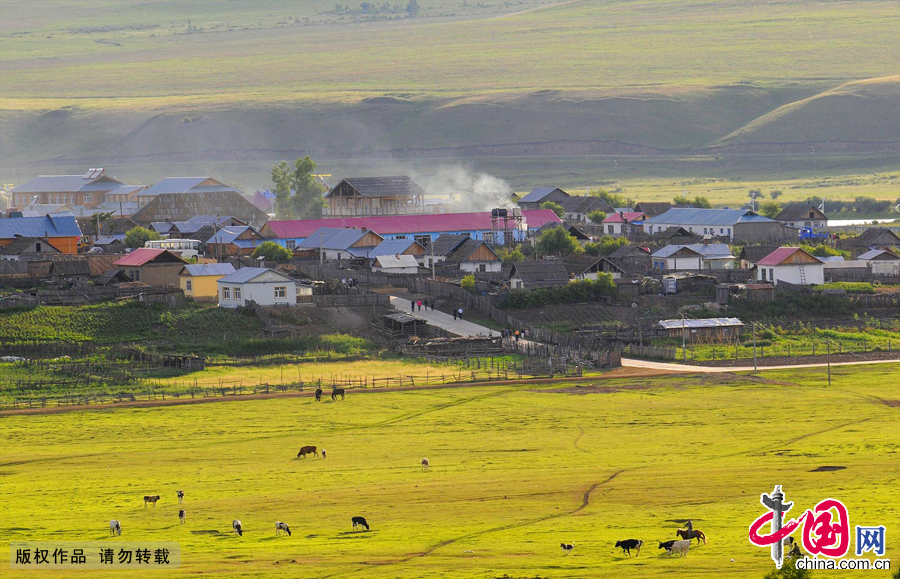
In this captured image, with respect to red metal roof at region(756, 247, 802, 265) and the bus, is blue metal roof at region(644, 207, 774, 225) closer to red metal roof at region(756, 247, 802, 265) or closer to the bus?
red metal roof at region(756, 247, 802, 265)

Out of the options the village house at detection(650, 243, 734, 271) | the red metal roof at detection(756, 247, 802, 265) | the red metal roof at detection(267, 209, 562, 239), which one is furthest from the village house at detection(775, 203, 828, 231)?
the red metal roof at detection(756, 247, 802, 265)

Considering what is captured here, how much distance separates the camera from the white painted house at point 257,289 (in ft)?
A: 263

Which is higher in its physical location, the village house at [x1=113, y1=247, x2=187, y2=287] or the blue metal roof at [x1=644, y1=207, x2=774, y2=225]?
the blue metal roof at [x1=644, y1=207, x2=774, y2=225]

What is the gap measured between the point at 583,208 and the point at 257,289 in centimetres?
6489

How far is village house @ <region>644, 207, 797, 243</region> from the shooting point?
11806 centimetres

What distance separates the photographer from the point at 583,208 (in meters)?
140

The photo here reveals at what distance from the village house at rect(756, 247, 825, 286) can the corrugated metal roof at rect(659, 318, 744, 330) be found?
11161mm

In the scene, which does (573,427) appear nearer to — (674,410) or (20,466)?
(674,410)

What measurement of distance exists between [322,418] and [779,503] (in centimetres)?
3117

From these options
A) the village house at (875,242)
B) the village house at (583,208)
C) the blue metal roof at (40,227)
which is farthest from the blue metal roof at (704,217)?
the blue metal roof at (40,227)

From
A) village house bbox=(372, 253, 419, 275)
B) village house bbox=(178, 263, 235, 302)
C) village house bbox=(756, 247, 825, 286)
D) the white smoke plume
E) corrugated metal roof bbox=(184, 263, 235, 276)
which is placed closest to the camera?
village house bbox=(178, 263, 235, 302)

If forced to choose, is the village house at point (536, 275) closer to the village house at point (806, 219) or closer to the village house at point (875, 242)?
the village house at point (875, 242)

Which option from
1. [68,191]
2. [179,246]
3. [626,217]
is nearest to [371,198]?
[626,217]

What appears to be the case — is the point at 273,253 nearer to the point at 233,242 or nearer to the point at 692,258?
the point at 233,242
